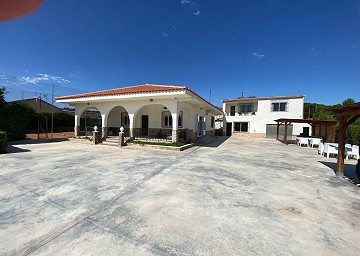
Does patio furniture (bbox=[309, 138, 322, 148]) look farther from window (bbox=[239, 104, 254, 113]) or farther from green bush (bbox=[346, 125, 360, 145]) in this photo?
window (bbox=[239, 104, 254, 113])

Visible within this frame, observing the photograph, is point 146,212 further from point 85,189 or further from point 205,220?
point 85,189

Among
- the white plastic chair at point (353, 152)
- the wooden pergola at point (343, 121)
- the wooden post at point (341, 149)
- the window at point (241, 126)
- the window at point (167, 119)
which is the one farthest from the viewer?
the window at point (241, 126)

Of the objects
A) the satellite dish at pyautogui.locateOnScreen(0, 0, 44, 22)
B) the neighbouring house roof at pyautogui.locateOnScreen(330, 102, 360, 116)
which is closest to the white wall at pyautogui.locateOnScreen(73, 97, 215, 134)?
the neighbouring house roof at pyautogui.locateOnScreen(330, 102, 360, 116)

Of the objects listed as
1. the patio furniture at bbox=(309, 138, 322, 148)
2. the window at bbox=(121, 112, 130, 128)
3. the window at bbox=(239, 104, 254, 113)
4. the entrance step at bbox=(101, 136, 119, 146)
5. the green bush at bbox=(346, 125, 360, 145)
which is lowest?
the entrance step at bbox=(101, 136, 119, 146)

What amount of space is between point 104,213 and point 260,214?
3.47 m

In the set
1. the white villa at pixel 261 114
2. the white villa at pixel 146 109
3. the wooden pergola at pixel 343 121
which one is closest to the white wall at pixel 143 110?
the white villa at pixel 146 109

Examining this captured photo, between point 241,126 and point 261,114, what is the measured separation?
3.41m

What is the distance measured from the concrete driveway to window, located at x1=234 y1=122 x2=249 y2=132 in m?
22.4

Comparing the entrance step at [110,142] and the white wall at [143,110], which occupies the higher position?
the white wall at [143,110]

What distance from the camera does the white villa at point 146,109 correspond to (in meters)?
14.0

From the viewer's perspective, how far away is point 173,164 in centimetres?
891

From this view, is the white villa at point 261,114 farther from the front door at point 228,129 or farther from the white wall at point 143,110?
the white wall at point 143,110

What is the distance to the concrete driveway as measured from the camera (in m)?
3.20

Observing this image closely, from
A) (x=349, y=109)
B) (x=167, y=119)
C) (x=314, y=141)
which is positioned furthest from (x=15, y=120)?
(x=314, y=141)
